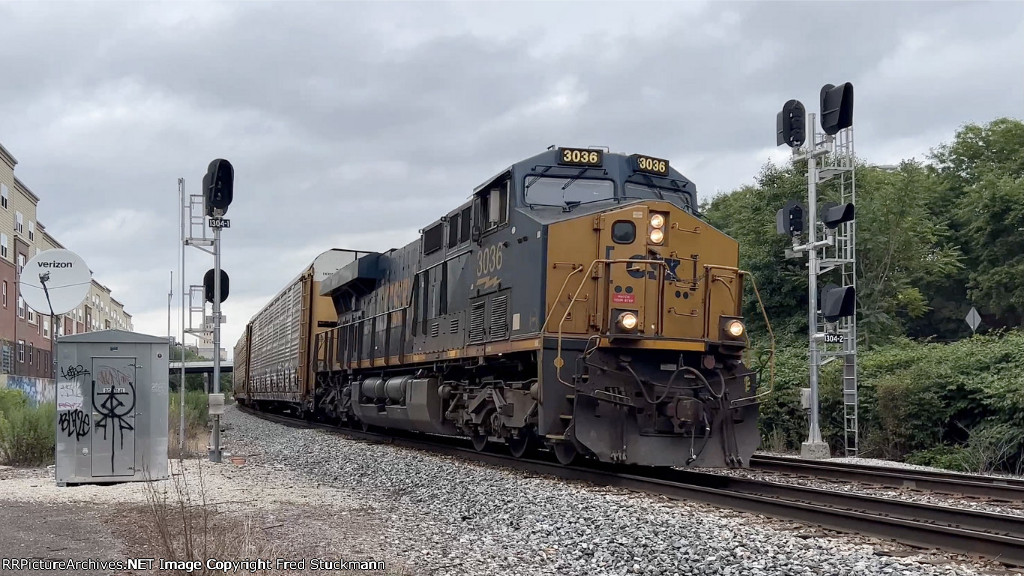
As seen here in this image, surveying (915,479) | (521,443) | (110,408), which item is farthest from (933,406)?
(110,408)

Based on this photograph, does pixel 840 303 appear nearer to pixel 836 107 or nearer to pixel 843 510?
pixel 836 107

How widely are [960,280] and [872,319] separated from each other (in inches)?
693

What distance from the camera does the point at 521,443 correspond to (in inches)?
520

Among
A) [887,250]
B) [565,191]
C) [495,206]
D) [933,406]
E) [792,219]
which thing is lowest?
[933,406]

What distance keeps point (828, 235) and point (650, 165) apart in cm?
652

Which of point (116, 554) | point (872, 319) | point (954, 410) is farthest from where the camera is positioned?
point (872, 319)

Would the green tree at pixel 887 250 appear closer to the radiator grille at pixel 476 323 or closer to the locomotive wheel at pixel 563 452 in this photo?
the radiator grille at pixel 476 323

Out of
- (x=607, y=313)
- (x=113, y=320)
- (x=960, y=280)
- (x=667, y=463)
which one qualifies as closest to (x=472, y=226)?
(x=607, y=313)

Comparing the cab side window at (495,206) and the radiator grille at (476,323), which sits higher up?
the cab side window at (495,206)

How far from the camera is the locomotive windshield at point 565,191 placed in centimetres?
1231

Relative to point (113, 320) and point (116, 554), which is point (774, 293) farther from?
point (113, 320)

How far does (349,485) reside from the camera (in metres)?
11.7

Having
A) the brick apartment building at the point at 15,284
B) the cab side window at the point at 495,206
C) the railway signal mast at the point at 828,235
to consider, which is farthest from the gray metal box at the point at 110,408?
the brick apartment building at the point at 15,284

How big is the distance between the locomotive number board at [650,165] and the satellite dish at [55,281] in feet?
24.7
